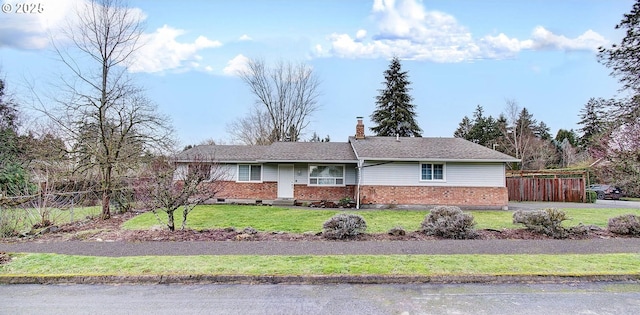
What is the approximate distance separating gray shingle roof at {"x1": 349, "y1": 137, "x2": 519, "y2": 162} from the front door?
159 inches

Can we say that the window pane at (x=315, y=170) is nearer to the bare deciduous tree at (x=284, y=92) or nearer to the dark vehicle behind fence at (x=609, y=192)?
the bare deciduous tree at (x=284, y=92)

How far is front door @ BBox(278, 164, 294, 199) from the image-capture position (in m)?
19.7

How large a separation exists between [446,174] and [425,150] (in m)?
1.75

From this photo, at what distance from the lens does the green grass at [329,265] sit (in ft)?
19.3

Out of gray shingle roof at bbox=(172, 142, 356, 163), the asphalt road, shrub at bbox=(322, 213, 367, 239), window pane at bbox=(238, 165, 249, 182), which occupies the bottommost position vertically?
the asphalt road

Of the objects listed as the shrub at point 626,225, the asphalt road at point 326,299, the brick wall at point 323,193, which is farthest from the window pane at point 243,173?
the shrub at point 626,225

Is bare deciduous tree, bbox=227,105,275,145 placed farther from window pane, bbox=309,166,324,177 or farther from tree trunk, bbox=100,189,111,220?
tree trunk, bbox=100,189,111,220

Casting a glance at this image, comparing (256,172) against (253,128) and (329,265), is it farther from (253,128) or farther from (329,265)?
(253,128)

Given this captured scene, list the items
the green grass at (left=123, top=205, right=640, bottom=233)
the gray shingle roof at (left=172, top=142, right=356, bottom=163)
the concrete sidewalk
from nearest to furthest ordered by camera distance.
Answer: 1. the concrete sidewalk
2. the green grass at (left=123, top=205, right=640, bottom=233)
3. the gray shingle roof at (left=172, top=142, right=356, bottom=163)

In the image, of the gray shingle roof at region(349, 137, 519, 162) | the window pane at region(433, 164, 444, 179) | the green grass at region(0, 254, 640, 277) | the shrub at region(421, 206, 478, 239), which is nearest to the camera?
the green grass at region(0, 254, 640, 277)

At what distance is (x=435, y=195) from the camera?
57.3 ft

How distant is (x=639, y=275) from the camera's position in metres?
5.86

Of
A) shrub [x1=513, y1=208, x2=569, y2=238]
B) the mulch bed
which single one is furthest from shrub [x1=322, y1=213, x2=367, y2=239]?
shrub [x1=513, y1=208, x2=569, y2=238]

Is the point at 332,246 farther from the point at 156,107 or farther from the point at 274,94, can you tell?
the point at 274,94
